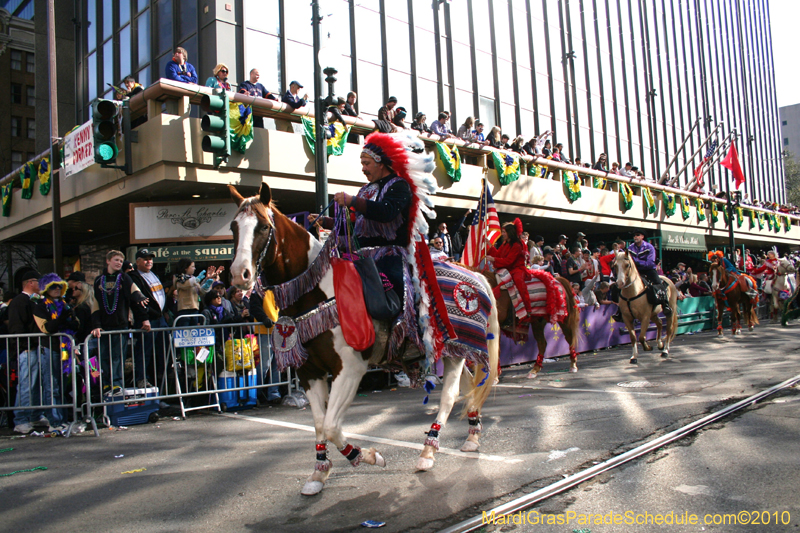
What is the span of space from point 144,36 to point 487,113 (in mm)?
13656

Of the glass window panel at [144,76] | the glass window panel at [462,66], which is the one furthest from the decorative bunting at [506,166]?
the glass window panel at [144,76]

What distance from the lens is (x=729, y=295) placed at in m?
18.4

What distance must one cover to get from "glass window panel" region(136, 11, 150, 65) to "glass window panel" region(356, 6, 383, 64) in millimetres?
7108

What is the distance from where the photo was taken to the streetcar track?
3574 millimetres

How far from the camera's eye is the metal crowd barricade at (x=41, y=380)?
759cm

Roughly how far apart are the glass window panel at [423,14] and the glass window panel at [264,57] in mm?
6987

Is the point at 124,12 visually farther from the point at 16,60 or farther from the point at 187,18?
the point at 16,60

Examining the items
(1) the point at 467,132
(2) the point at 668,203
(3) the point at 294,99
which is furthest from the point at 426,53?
(2) the point at 668,203

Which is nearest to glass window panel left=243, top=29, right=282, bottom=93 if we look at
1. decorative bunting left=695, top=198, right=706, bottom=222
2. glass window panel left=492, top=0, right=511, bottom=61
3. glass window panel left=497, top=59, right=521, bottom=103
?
glass window panel left=497, top=59, right=521, bottom=103

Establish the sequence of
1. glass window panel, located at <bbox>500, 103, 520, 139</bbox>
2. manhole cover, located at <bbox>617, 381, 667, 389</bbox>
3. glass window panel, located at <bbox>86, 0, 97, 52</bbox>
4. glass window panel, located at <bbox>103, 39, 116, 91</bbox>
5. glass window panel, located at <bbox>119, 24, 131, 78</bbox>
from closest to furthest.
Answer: manhole cover, located at <bbox>617, 381, 667, 389</bbox> → glass window panel, located at <bbox>119, 24, 131, 78</bbox> → glass window panel, located at <bbox>103, 39, 116, 91</bbox> → glass window panel, located at <bbox>86, 0, 97, 52</bbox> → glass window panel, located at <bbox>500, 103, 520, 139</bbox>

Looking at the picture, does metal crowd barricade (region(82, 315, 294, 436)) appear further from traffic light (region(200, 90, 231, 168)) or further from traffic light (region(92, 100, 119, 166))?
traffic light (region(92, 100, 119, 166))

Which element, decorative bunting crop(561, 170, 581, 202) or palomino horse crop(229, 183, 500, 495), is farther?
decorative bunting crop(561, 170, 581, 202)

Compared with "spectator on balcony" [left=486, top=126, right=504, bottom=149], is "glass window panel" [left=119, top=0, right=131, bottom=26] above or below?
above

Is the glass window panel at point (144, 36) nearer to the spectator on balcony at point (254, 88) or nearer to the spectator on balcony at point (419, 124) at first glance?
the spectator on balcony at point (254, 88)
